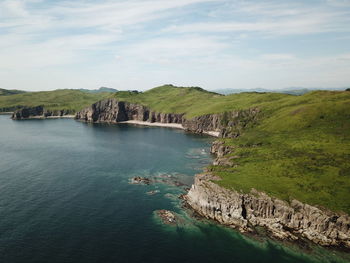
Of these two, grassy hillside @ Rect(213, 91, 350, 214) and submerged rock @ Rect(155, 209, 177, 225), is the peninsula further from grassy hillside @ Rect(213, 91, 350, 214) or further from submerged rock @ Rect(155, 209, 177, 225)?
submerged rock @ Rect(155, 209, 177, 225)

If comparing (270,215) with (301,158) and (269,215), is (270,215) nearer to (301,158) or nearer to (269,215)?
(269,215)

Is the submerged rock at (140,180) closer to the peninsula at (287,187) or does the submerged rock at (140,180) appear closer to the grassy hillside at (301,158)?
the peninsula at (287,187)

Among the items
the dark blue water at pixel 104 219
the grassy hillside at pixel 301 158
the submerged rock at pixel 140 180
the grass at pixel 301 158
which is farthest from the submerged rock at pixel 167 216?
the submerged rock at pixel 140 180

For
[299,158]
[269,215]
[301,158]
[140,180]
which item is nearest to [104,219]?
[140,180]

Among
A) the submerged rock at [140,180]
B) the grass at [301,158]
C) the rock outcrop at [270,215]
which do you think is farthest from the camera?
the submerged rock at [140,180]

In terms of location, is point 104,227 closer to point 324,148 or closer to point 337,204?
point 337,204

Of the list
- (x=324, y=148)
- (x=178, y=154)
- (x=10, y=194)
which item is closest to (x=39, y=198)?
(x=10, y=194)
